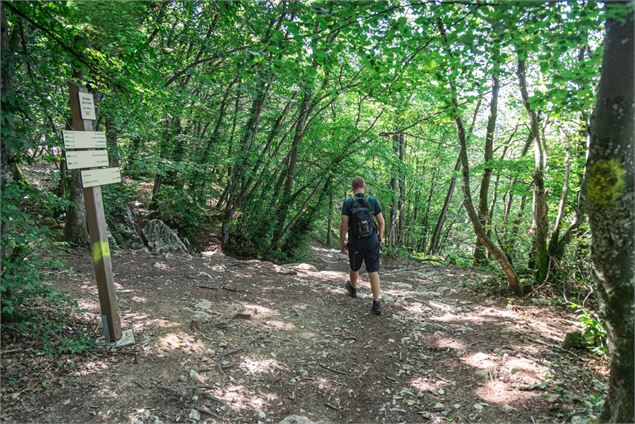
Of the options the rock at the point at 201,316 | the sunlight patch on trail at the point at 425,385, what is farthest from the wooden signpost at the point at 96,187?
the sunlight patch on trail at the point at 425,385

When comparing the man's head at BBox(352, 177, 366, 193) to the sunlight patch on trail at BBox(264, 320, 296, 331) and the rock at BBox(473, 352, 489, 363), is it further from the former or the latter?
the rock at BBox(473, 352, 489, 363)

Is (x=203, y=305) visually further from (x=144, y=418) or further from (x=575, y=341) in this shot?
(x=575, y=341)

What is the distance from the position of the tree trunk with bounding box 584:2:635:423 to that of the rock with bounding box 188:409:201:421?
334cm

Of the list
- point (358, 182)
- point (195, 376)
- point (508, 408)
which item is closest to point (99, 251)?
point (195, 376)

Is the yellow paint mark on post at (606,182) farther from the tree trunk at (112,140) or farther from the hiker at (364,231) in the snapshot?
the tree trunk at (112,140)

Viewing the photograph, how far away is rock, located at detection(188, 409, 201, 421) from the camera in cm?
320

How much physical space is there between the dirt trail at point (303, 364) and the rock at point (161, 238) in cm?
343

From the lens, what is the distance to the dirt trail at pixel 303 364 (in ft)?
10.8

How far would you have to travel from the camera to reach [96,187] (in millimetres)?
3908

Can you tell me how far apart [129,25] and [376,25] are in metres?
3.88

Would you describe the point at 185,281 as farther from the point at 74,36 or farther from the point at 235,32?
the point at 235,32

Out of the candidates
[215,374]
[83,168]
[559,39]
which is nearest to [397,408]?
[215,374]

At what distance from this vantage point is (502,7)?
298cm

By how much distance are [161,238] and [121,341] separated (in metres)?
7.31
